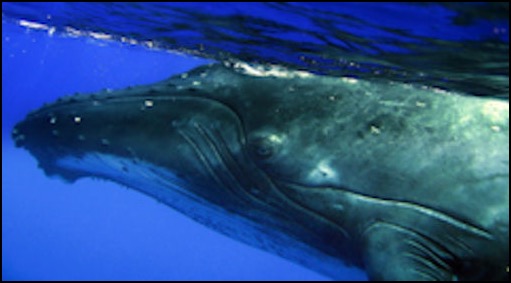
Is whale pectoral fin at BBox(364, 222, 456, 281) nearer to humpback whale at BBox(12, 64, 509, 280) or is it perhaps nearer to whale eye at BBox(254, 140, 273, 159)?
humpback whale at BBox(12, 64, 509, 280)

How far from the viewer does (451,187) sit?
5.22 m

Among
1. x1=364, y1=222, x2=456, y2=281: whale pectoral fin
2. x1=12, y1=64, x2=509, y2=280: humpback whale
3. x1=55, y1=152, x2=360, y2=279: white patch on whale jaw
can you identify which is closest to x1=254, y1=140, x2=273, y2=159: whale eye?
x1=12, y1=64, x2=509, y2=280: humpback whale

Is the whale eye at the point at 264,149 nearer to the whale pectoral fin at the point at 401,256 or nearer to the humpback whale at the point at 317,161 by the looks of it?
the humpback whale at the point at 317,161

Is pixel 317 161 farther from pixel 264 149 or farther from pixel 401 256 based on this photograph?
pixel 401 256

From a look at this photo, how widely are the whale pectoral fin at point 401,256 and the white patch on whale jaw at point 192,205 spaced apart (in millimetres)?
1003

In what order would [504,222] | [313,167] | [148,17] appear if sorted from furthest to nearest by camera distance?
[148,17]
[313,167]
[504,222]

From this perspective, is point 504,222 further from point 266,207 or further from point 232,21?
point 232,21

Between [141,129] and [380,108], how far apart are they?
9.22ft

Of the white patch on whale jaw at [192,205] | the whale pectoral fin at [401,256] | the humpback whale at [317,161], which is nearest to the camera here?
the whale pectoral fin at [401,256]

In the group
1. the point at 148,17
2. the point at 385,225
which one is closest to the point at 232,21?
the point at 148,17

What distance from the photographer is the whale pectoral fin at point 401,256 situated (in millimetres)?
4777

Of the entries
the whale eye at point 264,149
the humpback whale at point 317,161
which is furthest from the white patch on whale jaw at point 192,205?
the whale eye at point 264,149

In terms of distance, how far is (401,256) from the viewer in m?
4.85

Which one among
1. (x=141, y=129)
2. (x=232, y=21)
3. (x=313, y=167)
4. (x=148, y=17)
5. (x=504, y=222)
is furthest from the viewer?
(x=148, y=17)
